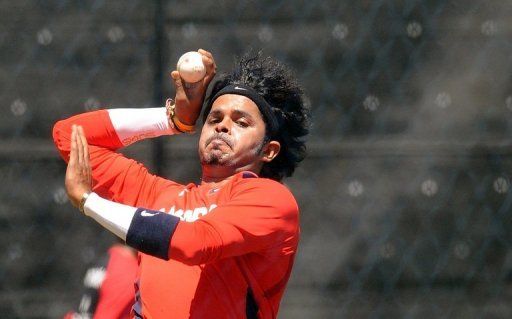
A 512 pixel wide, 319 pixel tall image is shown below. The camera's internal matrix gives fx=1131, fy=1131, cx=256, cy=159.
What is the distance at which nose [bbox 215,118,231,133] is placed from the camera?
116 inches

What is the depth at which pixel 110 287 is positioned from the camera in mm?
3459

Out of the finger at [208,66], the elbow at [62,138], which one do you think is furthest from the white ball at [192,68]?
Answer: the elbow at [62,138]

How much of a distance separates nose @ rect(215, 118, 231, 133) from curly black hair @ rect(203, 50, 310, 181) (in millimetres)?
121

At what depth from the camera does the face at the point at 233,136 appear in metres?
2.93

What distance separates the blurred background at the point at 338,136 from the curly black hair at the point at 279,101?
1.82 feet

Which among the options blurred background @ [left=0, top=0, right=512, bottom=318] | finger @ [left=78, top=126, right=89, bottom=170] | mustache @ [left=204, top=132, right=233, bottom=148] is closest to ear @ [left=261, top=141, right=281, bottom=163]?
mustache @ [left=204, top=132, right=233, bottom=148]

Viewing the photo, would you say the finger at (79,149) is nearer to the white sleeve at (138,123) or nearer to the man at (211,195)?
the man at (211,195)

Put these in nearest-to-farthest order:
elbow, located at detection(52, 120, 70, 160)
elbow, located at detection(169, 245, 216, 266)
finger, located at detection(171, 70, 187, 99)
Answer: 1. elbow, located at detection(169, 245, 216, 266)
2. finger, located at detection(171, 70, 187, 99)
3. elbow, located at detection(52, 120, 70, 160)

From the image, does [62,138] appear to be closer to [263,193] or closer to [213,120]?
[213,120]

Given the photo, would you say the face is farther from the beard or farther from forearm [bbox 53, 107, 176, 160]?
forearm [bbox 53, 107, 176, 160]

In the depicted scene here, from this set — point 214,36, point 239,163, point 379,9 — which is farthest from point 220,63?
point 239,163

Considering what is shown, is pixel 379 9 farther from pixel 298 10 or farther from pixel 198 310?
pixel 198 310

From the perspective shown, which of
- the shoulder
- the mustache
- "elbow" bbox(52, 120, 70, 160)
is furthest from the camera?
"elbow" bbox(52, 120, 70, 160)

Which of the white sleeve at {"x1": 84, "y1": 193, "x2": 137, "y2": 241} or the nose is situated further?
the nose
